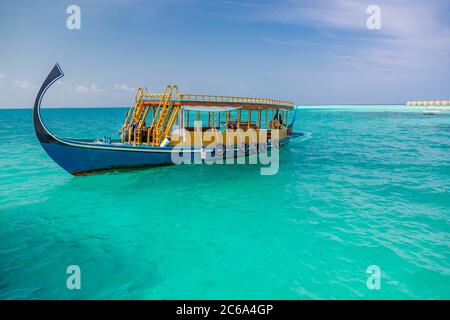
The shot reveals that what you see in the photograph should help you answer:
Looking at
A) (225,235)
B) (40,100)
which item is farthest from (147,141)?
(225,235)

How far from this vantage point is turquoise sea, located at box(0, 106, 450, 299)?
20.7 feet

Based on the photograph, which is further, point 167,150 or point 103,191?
point 167,150

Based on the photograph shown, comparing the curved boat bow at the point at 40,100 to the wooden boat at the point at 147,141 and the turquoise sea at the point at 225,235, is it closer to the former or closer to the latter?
the wooden boat at the point at 147,141

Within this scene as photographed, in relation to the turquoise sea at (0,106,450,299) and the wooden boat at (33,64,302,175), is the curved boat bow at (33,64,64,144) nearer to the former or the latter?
the wooden boat at (33,64,302,175)

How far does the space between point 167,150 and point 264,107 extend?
29.4 ft

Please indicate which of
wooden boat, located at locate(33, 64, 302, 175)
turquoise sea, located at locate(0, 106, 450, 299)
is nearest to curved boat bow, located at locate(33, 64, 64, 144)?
wooden boat, located at locate(33, 64, 302, 175)

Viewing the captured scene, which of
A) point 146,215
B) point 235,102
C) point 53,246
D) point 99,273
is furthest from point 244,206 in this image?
point 235,102

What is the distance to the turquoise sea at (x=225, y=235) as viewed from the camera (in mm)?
6324

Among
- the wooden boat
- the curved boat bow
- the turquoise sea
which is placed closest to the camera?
the turquoise sea

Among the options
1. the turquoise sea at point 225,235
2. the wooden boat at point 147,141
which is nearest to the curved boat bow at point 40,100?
the wooden boat at point 147,141

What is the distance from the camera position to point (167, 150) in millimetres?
16000

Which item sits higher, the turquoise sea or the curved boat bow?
the curved boat bow

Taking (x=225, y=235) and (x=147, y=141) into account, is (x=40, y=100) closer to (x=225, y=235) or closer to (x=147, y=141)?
(x=147, y=141)

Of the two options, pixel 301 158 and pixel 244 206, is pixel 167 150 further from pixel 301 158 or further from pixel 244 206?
pixel 301 158
